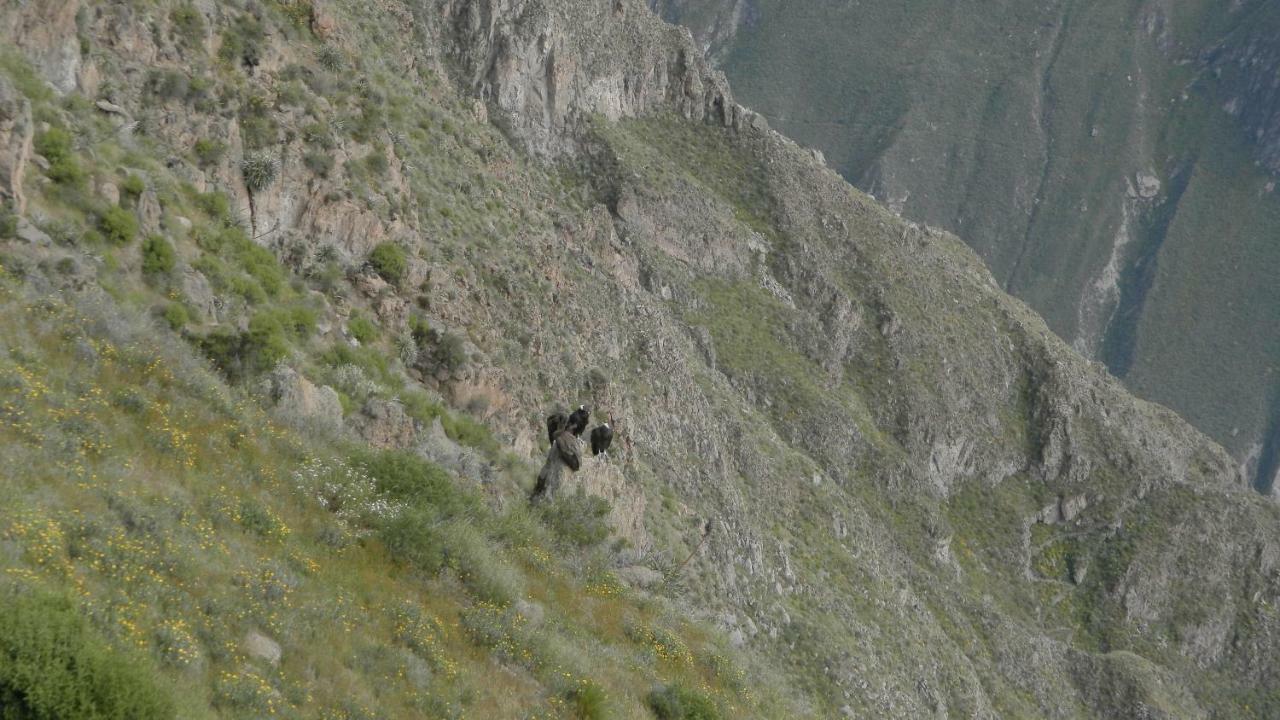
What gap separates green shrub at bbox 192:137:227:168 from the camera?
61.0 ft

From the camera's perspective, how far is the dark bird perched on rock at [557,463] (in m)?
18.4

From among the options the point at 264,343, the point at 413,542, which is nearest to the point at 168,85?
the point at 264,343

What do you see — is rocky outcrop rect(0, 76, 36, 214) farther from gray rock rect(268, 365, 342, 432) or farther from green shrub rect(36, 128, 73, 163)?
gray rock rect(268, 365, 342, 432)

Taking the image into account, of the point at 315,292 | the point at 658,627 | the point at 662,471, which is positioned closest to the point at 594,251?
the point at 662,471

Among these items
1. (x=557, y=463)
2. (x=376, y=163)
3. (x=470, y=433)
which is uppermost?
(x=376, y=163)

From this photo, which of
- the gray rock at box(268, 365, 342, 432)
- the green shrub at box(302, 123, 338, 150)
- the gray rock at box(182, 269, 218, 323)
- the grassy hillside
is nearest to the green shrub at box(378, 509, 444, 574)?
the grassy hillside

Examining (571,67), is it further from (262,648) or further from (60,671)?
(60,671)

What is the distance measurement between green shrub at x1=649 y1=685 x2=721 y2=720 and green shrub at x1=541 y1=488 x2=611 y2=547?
5.63 meters

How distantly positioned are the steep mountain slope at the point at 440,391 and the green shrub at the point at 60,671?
34 centimetres

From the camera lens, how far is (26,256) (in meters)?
12.3

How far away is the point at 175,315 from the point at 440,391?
28.1 ft

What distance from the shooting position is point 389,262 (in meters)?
22.6

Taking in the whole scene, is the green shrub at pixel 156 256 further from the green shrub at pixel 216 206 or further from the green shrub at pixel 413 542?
the green shrub at pixel 413 542

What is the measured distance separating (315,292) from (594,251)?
37638 millimetres
